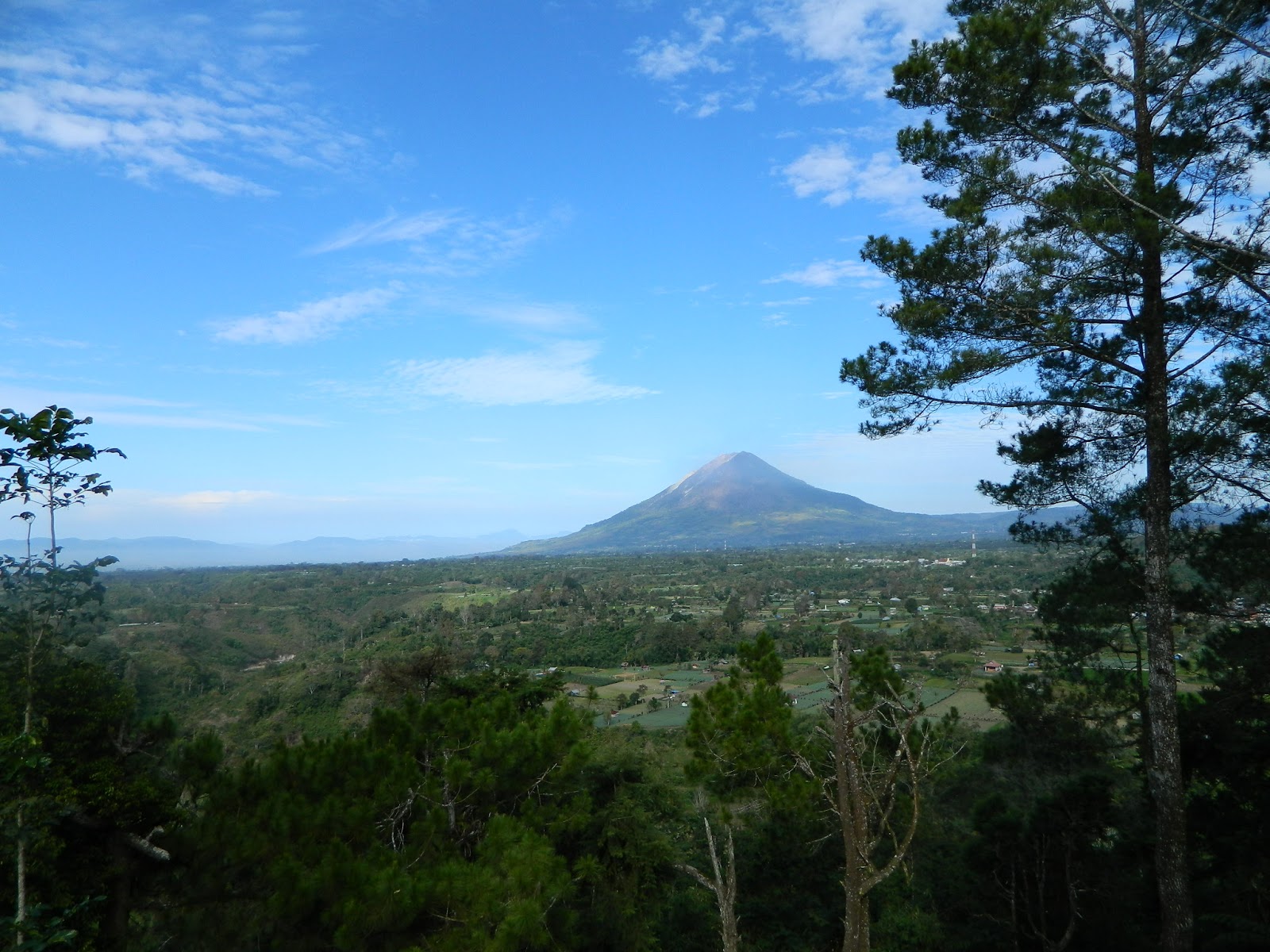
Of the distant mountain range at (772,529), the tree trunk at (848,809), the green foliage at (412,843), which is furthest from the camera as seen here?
the distant mountain range at (772,529)

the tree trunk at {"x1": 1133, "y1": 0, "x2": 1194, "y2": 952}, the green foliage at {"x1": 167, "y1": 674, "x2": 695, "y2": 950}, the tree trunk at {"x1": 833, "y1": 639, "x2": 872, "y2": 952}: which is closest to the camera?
the tree trunk at {"x1": 833, "y1": 639, "x2": 872, "y2": 952}

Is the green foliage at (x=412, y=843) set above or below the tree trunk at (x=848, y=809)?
below

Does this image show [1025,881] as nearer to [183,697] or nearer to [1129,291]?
[1129,291]

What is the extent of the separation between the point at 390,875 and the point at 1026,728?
7240 millimetres

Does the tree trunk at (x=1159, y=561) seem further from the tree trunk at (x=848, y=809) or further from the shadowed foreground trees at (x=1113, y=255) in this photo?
the tree trunk at (x=848, y=809)

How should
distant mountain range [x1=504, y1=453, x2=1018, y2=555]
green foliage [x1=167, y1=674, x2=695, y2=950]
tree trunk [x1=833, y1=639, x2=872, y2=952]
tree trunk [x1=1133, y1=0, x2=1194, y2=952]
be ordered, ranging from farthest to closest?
1. distant mountain range [x1=504, y1=453, x2=1018, y2=555]
2. tree trunk [x1=1133, y1=0, x2=1194, y2=952]
3. green foliage [x1=167, y1=674, x2=695, y2=950]
4. tree trunk [x1=833, y1=639, x2=872, y2=952]

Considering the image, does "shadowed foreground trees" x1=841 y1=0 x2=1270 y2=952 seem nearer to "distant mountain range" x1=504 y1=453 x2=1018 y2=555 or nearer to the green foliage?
the green foliage

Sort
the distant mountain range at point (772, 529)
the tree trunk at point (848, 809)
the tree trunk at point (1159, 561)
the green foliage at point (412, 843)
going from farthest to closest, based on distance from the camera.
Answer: the distant mountain range at point (772, 529)
the tree trunk at point (1159, 561)
the green foliage at point (412, 843)
the tree trunk at point (848, 809)

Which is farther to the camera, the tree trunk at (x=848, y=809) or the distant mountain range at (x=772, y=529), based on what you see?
the distant mountain range at (x=772, y=529)

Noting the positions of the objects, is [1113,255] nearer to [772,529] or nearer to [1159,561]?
[1159,561]

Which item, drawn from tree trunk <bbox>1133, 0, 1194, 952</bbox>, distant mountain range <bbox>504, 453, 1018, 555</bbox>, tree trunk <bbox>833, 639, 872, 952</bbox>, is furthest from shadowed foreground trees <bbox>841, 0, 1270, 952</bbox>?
distant mountain range <bbox>504, 453, 1018, 555</bbox>

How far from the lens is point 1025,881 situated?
6715 mm

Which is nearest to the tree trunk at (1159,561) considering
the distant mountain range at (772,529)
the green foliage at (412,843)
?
the green foliage at (412,843)

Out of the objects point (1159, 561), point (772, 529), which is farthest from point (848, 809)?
point (772, 529)
